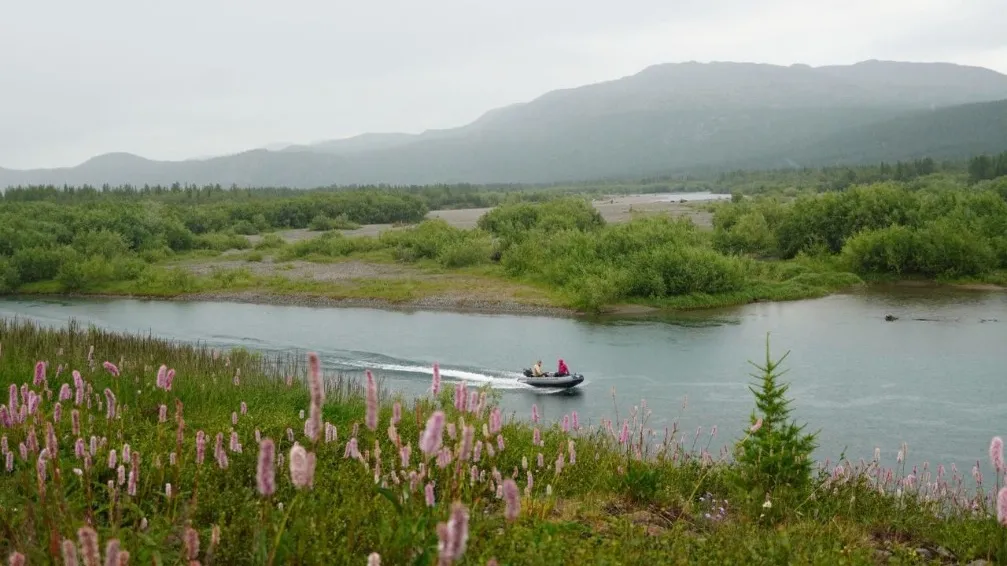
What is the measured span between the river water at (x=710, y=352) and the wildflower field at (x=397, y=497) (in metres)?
10.7

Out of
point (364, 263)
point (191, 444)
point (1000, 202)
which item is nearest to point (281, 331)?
point (364, 263)

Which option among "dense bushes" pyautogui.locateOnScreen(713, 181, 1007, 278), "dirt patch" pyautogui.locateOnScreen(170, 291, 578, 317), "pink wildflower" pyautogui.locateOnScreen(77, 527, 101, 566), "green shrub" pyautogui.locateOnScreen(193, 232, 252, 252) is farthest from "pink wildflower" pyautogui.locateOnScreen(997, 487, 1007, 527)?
"green shrub" pyautogui.locateOnScreen(193, 232, 252, 252)

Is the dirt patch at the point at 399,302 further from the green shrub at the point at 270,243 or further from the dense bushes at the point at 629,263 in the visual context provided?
the green shrub at the point at 270,243

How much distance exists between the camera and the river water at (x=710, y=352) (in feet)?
70.2

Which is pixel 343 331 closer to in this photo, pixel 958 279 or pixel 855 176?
pixel 958 279

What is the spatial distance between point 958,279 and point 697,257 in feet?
48.9

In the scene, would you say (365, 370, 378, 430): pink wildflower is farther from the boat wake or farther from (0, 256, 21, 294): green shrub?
(0, 256, 21, 294): green shrub

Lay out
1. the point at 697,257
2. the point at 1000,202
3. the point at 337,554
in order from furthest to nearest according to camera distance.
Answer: the point at 1000,202, the point at 697,257, the point at 337,554

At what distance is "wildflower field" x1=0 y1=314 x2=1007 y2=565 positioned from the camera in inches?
159

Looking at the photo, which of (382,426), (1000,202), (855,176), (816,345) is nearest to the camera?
(382,426)

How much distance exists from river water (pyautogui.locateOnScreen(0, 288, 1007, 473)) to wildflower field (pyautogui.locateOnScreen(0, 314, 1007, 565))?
10.7 meters

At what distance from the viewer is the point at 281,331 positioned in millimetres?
35031

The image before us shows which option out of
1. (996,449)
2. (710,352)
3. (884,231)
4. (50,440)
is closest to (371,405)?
(50,440)

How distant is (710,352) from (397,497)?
27126 millimetres
